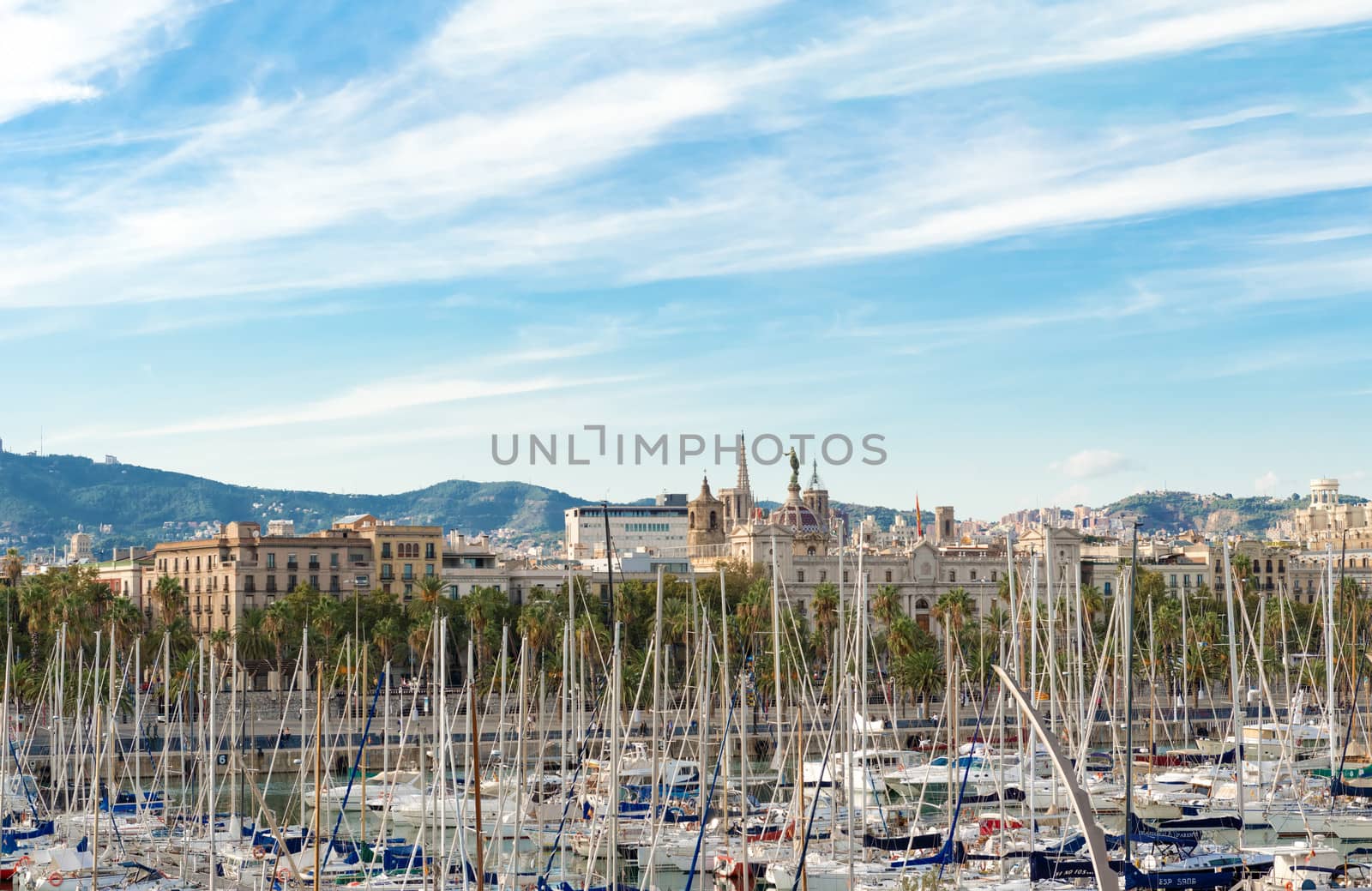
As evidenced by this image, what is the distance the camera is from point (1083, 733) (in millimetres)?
55281

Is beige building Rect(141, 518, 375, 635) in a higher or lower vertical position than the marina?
higher

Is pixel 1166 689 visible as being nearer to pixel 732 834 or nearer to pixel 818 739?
pixel 818 739

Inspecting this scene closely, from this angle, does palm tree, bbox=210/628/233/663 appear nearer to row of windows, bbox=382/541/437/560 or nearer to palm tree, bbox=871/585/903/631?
row of windows, bbox=382/541/437/560

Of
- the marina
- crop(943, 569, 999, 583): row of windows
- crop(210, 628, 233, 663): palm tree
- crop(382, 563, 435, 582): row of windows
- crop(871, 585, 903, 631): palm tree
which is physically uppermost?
crop(382, 563, 435, 582): row of windows

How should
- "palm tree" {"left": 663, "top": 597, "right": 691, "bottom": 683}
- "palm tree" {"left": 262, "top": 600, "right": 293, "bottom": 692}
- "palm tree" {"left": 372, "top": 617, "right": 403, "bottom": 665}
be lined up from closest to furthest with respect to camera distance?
"palm tree" {"left": 663, "top": 597, "right": 691, "bottom": 683} < "palm tree" {"left": 372, "top": 617, "right": 403, "bottom": 665} < "palm tree" {"left": 262, "top": 600, "right": 293, "bottom": 692}

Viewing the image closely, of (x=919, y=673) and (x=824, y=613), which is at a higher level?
(x=824, y=613)

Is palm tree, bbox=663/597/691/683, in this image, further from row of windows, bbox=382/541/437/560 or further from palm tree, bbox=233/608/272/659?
row of windows, bbox=382/541/437/560

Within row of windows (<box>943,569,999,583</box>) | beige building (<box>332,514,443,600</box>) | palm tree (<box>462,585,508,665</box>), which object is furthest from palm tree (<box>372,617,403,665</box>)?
row of windows (<box>943,569,999,583</box>)

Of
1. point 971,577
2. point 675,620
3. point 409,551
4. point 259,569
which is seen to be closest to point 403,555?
point 409,551

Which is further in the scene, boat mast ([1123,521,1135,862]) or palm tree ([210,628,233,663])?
palm tree ([210,628,233,663])

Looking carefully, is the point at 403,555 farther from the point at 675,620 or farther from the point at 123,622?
the point at 123,622

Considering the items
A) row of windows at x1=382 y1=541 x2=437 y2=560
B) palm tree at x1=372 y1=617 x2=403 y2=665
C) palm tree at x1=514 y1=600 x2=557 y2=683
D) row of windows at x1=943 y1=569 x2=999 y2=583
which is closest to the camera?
palm tree at x1=514 y1=600 x2=557 y2=683

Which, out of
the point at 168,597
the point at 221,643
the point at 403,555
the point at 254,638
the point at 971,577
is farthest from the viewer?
the point at 971,577

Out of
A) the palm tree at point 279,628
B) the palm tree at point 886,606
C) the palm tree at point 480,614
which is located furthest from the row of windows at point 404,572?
the palm tree at point 886,606
